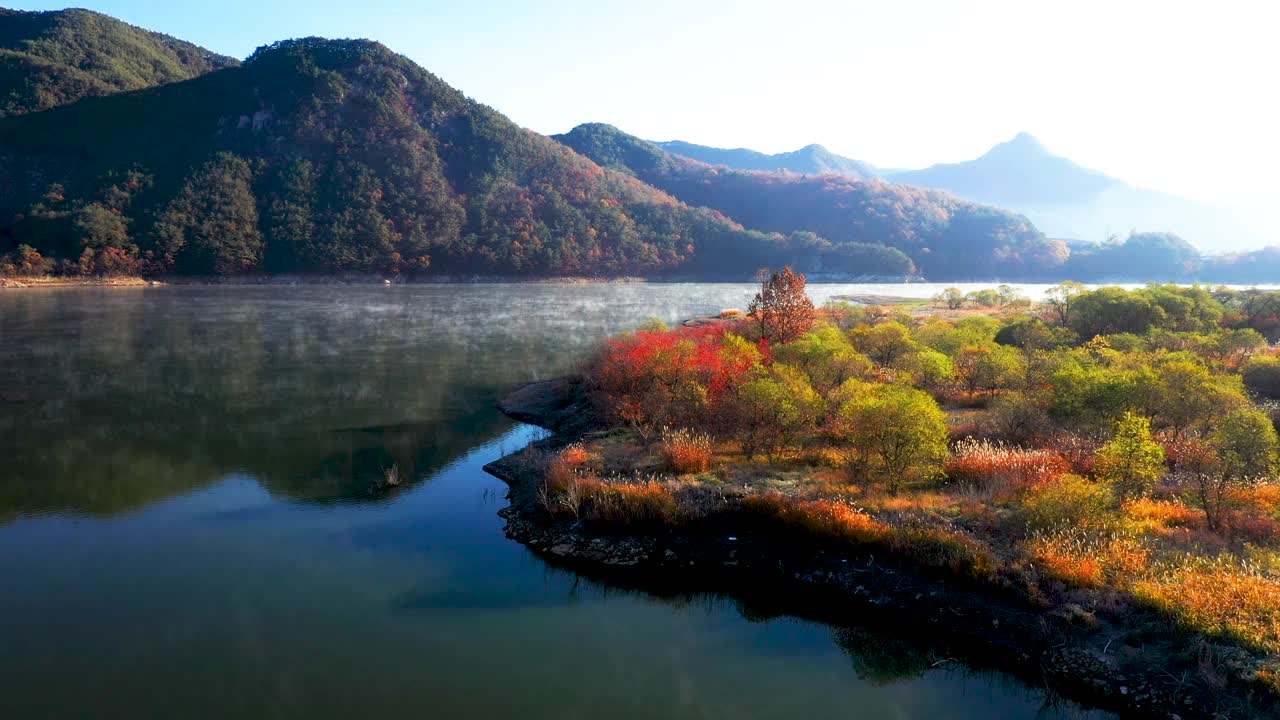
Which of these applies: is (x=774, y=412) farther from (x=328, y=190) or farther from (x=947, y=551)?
(x=328, y=190)

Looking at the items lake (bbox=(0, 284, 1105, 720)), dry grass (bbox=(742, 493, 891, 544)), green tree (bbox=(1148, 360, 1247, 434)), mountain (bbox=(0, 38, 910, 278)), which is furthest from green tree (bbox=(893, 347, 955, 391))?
mountain (bbox=(0, 38, 910, 278))

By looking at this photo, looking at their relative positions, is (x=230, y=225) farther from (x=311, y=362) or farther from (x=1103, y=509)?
(x=1103, y=509)

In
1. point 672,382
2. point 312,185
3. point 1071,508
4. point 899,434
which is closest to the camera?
point 1071,508

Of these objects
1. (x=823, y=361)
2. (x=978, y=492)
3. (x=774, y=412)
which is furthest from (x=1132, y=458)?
(x=823, y=361)

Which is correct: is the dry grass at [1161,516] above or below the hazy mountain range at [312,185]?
below

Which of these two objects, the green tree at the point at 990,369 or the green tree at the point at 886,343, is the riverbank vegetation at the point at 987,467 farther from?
the green tree at the point at 886,343

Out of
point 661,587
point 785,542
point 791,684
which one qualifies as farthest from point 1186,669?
point 661,587

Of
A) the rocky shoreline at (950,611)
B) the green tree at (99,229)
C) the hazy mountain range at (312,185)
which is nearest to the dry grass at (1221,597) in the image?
the rocky shoreline at (950,611)
